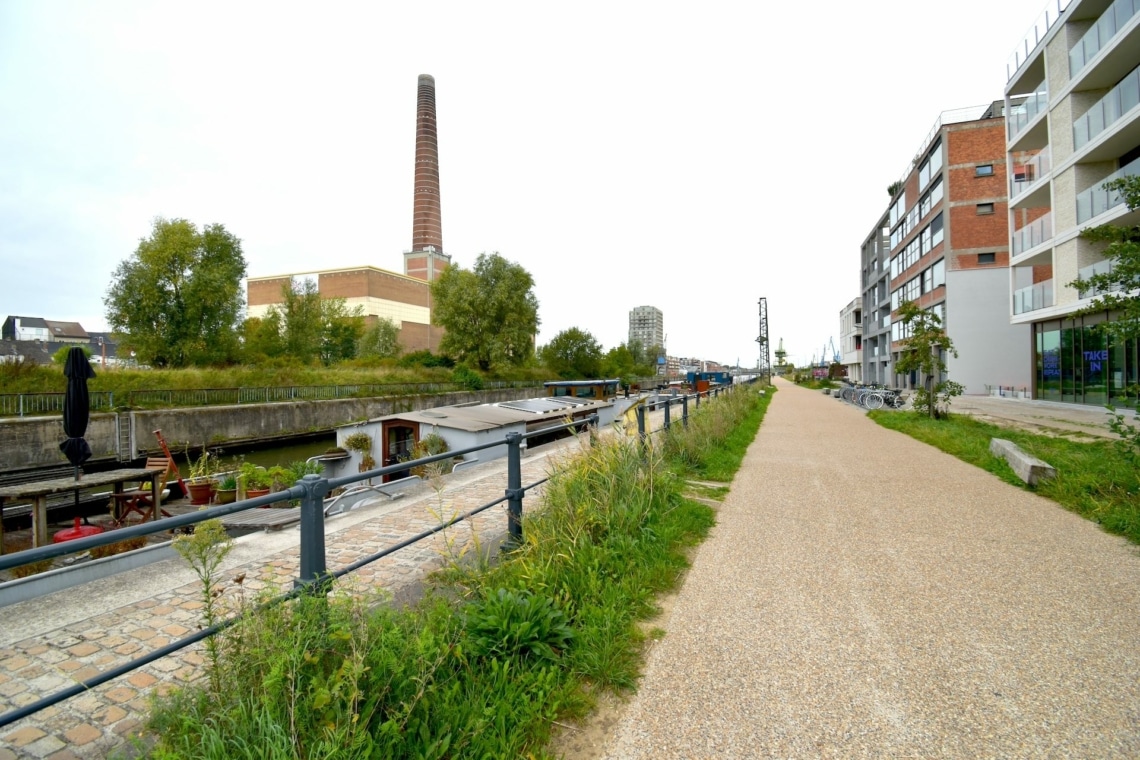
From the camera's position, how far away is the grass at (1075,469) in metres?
5.75

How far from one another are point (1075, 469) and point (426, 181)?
267 feet

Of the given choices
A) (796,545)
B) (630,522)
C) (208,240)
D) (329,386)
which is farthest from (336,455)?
(208,240)

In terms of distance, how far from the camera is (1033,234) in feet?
74.0

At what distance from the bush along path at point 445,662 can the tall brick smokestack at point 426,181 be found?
8069 cm

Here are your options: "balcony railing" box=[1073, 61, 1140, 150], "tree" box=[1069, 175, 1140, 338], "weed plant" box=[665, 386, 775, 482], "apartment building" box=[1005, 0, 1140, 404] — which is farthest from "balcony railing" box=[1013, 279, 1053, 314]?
"tree" box=[1069, 175, 1140, 338]

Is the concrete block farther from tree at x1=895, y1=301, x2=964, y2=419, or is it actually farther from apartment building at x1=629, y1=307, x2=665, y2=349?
apartment building at x1=629, y1=307, x2=665, y2=349

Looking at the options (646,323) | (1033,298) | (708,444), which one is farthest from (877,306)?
(646,323)

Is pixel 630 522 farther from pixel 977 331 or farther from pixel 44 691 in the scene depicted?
pixel 977 331

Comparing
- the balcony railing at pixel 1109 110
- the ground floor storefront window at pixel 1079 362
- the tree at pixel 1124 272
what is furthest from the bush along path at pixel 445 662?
the balcony railing at pixel 1109 110

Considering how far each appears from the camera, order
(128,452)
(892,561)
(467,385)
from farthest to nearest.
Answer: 1. (467,385)
2. (128,452)
3. (892,561)

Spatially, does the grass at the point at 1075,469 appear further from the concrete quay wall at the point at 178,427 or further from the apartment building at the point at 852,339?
the apartment building at the point at 852,339

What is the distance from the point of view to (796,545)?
512 cm

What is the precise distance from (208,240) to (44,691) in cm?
3517

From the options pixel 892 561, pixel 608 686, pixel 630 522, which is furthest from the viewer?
pixel 630 522
